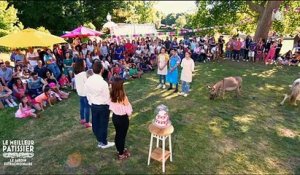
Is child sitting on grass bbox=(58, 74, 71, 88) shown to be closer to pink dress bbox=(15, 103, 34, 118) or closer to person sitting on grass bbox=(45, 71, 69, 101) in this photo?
person sitting on grass bbox=(45, 71, 69, 101)

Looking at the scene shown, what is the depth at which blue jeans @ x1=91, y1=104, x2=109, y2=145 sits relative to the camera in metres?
6.34

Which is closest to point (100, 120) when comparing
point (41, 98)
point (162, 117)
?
point (162, 117)

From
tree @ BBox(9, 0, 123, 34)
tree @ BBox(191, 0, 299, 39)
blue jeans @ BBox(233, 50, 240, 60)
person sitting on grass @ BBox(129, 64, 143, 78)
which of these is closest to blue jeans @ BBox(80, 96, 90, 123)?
person sitting on grass @ BBox(129, 64, 143, 78)

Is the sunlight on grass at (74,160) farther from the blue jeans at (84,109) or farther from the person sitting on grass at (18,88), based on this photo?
the person sitting on grass at (18,88)

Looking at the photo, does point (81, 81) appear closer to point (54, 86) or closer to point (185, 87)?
point (54, 86)

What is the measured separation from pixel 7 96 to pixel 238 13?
1877 cm

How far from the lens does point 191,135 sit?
25.3ft

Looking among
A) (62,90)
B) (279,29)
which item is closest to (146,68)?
(62,90)

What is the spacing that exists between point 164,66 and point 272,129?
193 inches

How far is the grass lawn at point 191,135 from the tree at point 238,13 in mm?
9457

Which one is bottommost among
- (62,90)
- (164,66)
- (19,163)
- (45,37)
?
(19,163)

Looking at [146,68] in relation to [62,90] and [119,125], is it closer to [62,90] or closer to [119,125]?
[62,90]

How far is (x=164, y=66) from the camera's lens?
1142 cm

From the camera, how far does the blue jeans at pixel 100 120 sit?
249 inches
